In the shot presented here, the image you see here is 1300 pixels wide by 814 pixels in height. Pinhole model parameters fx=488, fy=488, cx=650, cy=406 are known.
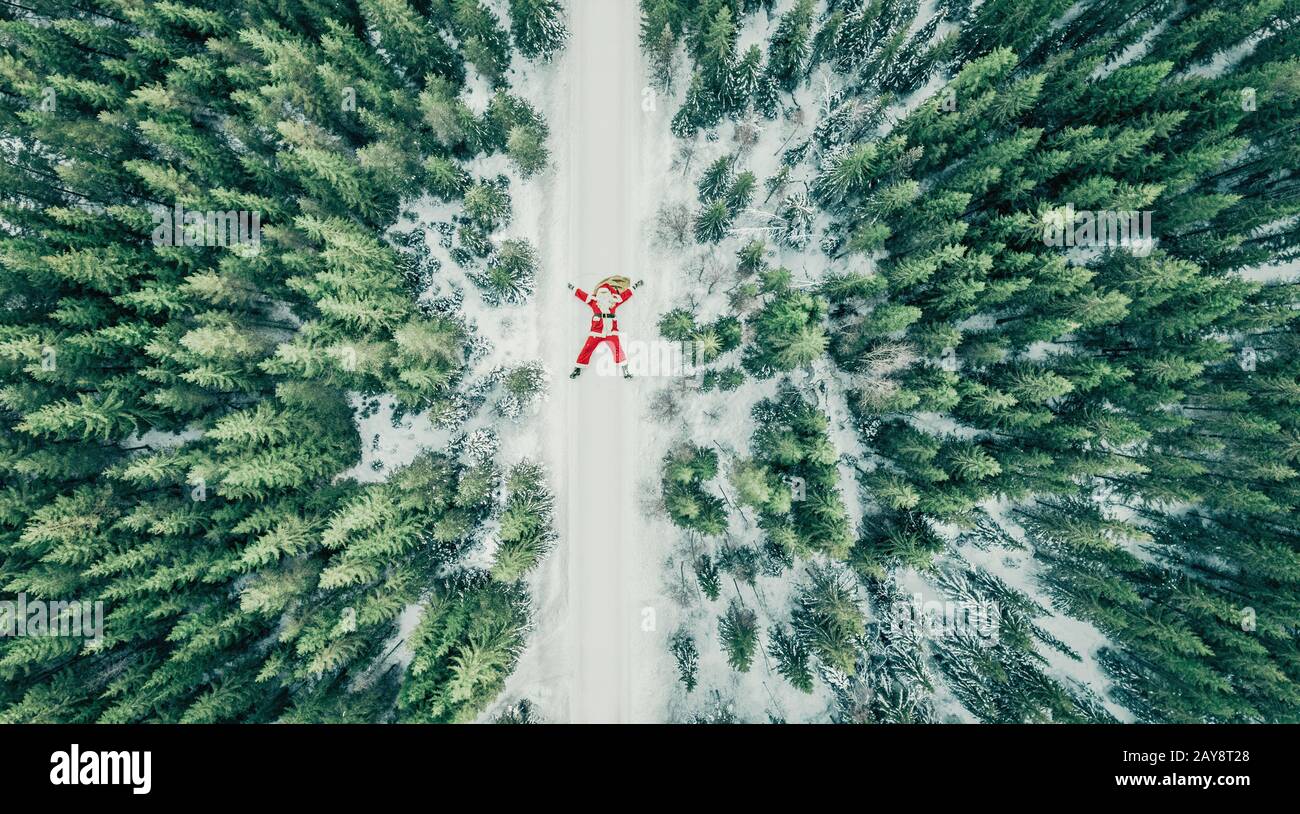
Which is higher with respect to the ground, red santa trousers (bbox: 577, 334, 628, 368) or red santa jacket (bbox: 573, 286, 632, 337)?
red santa jacket (bbox: 573, 286, 632, 337)

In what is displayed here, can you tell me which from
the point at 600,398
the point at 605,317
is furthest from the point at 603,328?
the point at 600,398

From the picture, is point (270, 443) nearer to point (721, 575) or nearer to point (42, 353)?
point (42, 353)

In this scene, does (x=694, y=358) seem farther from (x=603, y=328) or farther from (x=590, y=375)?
(x=590, y=375)

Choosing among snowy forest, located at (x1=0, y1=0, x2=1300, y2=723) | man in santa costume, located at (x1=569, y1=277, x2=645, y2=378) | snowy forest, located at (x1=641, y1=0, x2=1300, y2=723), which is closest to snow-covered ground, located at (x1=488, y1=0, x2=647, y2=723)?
snowy forest, located at (x1=0, y1=0, x2=1300, y2=723)

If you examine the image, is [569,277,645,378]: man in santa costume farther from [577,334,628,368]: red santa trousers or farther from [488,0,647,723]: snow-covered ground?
[488,0,647,723]: snow-covered ground

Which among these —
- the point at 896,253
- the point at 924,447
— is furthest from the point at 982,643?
the point at 896,253
